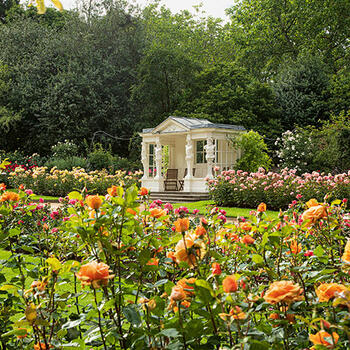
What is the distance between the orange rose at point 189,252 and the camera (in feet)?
4.36

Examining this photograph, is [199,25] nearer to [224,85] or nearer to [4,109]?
[224,85]

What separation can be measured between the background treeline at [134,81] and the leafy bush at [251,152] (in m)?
5.97

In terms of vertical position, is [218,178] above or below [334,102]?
below

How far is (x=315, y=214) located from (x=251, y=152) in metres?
14.1

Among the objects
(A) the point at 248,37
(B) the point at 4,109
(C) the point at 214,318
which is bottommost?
(C) the point at 214,318

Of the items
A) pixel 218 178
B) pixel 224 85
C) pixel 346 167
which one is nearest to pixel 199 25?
pixel 224 85

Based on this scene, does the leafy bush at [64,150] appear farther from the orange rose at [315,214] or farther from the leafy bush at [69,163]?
the orange rose at [315,214]

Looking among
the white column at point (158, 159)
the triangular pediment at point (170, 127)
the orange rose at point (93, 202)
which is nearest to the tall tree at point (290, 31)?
the triangular pediment at point (170, 127)

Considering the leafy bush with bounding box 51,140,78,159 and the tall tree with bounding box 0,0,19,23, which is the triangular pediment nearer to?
the leafy bush with bounding box 51,140,78,159

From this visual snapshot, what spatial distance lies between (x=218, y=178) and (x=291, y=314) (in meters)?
11.5

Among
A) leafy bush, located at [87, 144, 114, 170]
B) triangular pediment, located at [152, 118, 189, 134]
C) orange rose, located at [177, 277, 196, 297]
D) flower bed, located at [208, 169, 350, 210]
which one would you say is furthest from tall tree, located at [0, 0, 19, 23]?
orange rose, located at [177, 277, 196, 297]

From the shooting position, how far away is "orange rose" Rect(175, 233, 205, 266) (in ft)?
4.36

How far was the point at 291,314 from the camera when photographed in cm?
131

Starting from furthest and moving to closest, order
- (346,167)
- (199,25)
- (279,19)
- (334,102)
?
(199,25) < (279,19) < (334,102) < (346,167)
